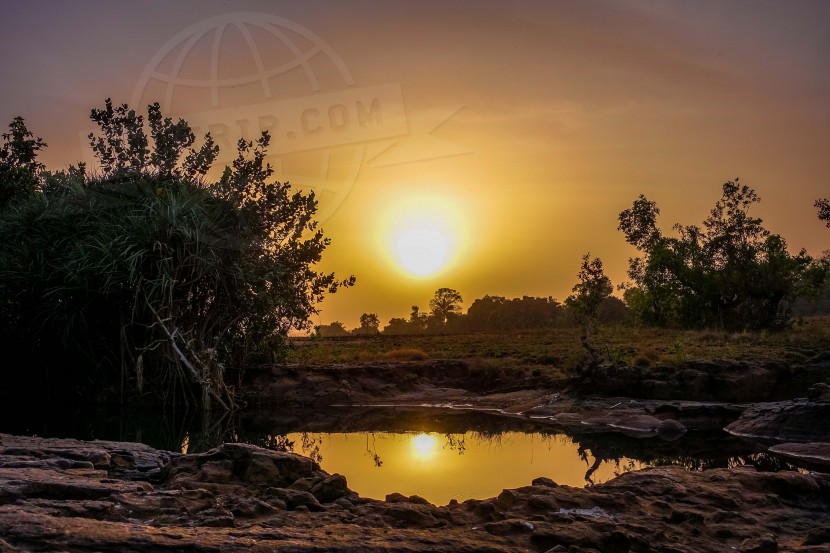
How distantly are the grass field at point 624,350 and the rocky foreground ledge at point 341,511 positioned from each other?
44.7 feet

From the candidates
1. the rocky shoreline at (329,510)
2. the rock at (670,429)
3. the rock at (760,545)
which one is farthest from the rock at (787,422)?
the rock at (760,545)

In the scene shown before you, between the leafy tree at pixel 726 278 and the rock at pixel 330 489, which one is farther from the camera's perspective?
the leafy tree at pixel 726 278

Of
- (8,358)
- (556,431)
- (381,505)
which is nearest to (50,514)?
(381,505)

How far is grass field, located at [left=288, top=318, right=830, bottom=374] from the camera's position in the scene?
23594mm

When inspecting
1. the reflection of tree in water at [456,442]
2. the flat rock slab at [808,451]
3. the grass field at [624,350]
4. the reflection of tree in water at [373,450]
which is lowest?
the reflection of tree in water at [373,450]

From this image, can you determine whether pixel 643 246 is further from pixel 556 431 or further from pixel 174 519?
pixel 174 519

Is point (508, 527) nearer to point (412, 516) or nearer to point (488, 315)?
point (412, 516)

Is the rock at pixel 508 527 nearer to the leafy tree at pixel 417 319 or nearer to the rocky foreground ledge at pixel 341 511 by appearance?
the rocky foreground ledge at pixel 341 511

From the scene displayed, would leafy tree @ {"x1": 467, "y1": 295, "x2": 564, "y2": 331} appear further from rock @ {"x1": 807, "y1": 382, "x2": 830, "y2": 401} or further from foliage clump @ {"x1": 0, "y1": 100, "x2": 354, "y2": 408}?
rock @ {"x1": 807, "y1": 382, "x2": 830, "y2": 401}

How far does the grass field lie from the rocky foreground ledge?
536 inches

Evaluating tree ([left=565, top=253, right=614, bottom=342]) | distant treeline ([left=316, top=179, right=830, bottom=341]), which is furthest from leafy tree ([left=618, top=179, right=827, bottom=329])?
tree ([left=565, top=253, right=614, bottom=342])

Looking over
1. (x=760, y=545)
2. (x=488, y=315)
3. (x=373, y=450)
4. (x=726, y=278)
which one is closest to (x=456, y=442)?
(x=373, y=450)

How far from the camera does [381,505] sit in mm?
7953

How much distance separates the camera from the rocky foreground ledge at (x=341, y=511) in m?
6.26
